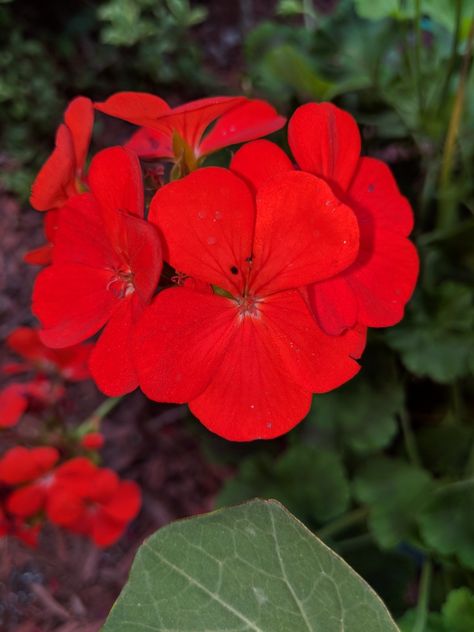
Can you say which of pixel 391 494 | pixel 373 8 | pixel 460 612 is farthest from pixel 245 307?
pixel 373 8

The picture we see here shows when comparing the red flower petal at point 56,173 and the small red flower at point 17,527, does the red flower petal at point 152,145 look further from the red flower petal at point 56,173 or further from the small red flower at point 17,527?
the small red flower at point 17,527

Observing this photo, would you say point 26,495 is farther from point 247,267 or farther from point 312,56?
point 312,56

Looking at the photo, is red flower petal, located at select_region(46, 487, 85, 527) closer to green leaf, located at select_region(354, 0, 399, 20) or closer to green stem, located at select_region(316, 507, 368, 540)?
green stem, located at select_region(316, 507, 368, 540)

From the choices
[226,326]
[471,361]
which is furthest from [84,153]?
[471,361]

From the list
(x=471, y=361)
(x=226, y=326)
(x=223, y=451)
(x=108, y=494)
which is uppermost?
(x=226, y=326)

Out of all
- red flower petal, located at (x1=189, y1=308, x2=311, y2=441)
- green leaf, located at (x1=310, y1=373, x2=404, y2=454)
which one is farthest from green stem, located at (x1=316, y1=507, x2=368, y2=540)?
red flower petal, located at (x1=189, y1=308, x2=311, y2=441)

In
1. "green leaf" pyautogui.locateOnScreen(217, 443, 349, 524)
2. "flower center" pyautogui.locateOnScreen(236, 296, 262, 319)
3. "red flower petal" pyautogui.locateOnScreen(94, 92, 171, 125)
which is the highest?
"red flower petal" pyautogui.locateOnScreen(94, 92, 171, 125)

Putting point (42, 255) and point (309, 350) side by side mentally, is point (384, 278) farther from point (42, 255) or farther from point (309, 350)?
point (42, 255)
